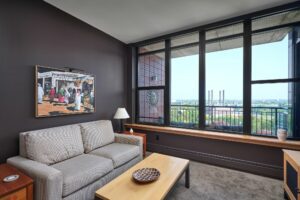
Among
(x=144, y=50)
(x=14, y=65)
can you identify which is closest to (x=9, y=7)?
(x=14, y=65)

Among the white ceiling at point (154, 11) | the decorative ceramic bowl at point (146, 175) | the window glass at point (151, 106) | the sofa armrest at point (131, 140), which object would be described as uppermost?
the white ceiling at point (154, 11)

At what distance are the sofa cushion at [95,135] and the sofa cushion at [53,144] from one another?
11cm

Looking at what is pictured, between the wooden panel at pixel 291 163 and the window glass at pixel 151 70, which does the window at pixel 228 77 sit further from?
the wooden panel at pixel 291 163

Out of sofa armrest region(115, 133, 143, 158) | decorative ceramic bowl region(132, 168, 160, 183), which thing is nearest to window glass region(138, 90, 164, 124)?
sofa armrest region(115, 133, 143, 158)

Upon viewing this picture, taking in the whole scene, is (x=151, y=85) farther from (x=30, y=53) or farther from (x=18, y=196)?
(x=18, y=196)

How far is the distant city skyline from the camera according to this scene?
2557 mm

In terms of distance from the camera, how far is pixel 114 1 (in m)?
2.30

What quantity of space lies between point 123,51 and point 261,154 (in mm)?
3710

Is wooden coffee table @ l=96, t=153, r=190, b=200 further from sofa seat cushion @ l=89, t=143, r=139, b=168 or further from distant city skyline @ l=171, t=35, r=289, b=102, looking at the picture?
distant city skyline @ l=171, t=35, r=289, b=102

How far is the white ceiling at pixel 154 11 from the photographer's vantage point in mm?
2326

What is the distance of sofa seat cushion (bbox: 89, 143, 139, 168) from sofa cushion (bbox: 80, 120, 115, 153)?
115 millimetres

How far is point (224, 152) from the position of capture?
276cm

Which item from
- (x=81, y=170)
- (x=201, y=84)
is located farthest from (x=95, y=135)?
(x=201, y=84)

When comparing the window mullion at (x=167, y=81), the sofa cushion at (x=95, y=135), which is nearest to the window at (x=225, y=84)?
the window mullion at (x=167, y=81)
